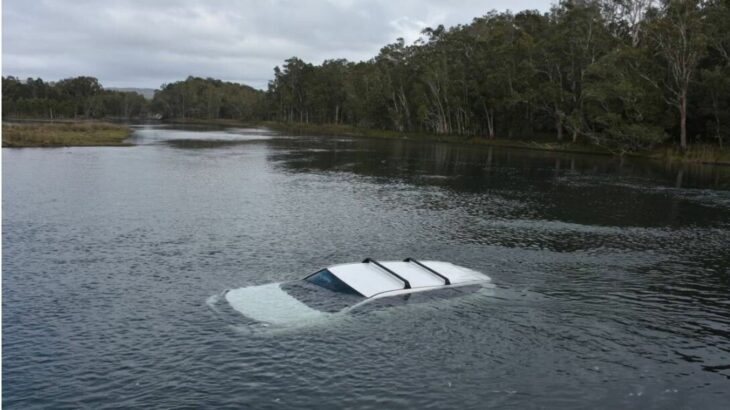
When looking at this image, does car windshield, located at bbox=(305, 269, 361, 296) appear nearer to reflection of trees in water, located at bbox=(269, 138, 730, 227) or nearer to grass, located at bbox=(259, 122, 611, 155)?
reflection of trees in water, located at bbox=(269, 138, 730, 227)

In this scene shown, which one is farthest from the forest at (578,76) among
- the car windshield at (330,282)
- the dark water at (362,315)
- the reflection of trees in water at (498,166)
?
the car windshield at (330,282)

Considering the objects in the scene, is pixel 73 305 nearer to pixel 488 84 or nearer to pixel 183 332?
pixel 183 332

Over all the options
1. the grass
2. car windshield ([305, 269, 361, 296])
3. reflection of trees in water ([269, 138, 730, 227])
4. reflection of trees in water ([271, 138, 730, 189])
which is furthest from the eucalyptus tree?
car windshield ([305, 269, 361, 296])

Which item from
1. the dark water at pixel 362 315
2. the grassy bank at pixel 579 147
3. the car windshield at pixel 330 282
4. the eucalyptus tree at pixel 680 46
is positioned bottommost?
the dark water at pixel 362 315

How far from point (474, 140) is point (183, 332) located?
370 feet

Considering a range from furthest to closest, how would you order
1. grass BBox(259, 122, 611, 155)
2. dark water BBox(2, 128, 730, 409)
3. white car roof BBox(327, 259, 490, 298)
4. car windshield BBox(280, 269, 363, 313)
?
grass BBox(259, 122, 611, 155), white car roof BBox(327, 259, 490, 298), car windshield BBox(280, 269, 363, 313), dark water BBox(2, 128, 730, 409)

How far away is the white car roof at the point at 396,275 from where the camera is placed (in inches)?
800

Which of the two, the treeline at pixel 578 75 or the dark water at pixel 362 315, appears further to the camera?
the treeline at pixel 578 75

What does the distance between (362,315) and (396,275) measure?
2459 millimetres

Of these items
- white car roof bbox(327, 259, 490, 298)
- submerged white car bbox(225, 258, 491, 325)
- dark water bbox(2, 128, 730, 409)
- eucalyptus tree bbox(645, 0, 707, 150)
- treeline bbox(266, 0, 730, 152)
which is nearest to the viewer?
dark water bbox(2, 128, 730, 409)

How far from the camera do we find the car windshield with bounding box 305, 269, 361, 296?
2039 cm

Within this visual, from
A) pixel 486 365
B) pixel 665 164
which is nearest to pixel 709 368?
pixel 486 365

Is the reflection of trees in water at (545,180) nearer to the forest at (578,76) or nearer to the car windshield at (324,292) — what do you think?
the forest at (578,76)

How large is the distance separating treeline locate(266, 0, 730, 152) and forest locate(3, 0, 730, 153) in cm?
20
